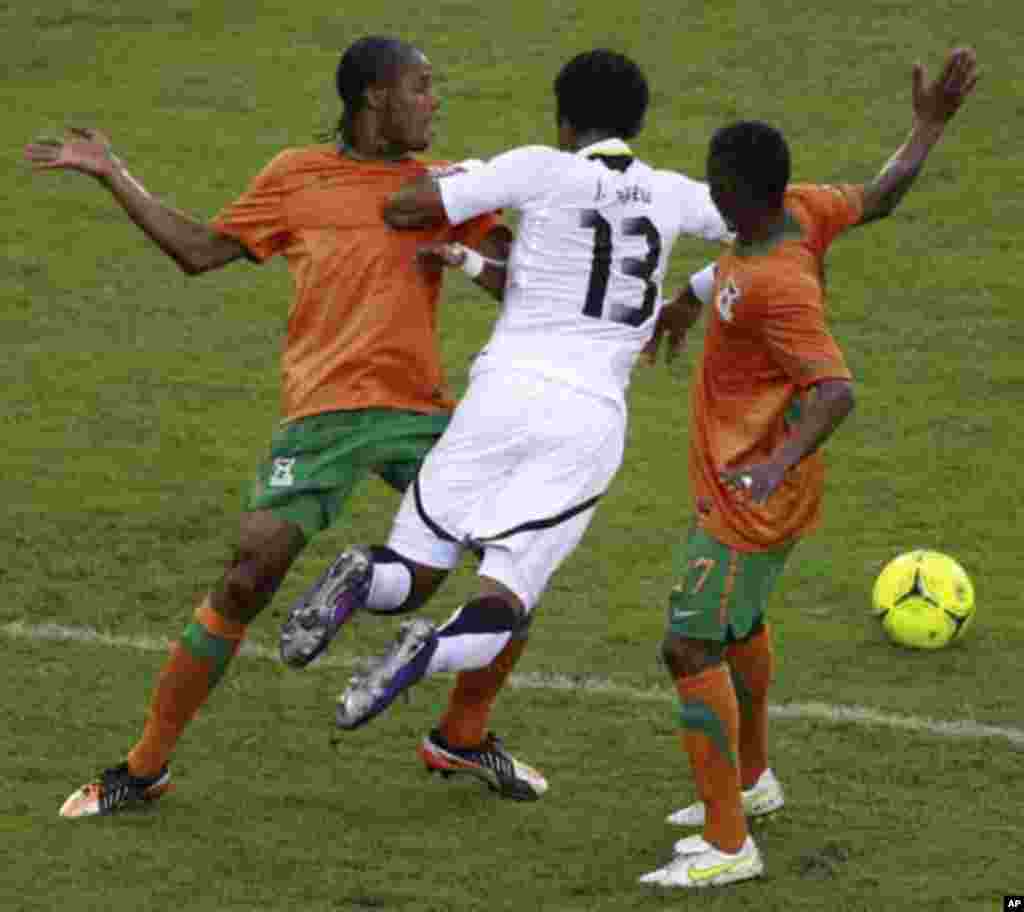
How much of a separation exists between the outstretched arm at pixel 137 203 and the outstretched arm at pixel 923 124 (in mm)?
2098

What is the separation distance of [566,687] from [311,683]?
946 mm

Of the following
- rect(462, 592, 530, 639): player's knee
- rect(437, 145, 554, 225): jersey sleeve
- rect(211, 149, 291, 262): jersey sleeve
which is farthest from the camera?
rect(211, 149, 291, 262): jersey sleeve

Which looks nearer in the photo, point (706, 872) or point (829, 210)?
point (706, 872)

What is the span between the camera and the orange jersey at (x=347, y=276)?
32.9 feet

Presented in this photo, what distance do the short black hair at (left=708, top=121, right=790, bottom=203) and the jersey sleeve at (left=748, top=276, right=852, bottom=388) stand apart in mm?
286

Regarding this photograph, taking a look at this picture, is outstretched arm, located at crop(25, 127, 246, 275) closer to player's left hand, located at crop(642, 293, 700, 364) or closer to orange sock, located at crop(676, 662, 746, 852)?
player's left hand, located at crop(642, 293, 700, 364)

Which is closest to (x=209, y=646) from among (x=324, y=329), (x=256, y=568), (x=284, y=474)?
(x=256, y=568)

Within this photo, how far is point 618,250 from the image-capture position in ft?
31.9

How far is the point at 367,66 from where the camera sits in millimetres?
10094

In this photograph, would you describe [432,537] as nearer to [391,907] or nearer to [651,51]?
[391,907]

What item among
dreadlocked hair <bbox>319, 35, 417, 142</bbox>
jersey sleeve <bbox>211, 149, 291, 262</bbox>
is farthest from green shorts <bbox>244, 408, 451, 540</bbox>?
dreadlocked hair <bbox>319, 35, 417, 142</bbox>

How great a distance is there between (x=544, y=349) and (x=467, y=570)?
314cm

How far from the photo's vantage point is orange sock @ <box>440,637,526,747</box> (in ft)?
33.7

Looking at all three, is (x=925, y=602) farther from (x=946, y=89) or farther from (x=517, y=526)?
(x=517, y=526)
